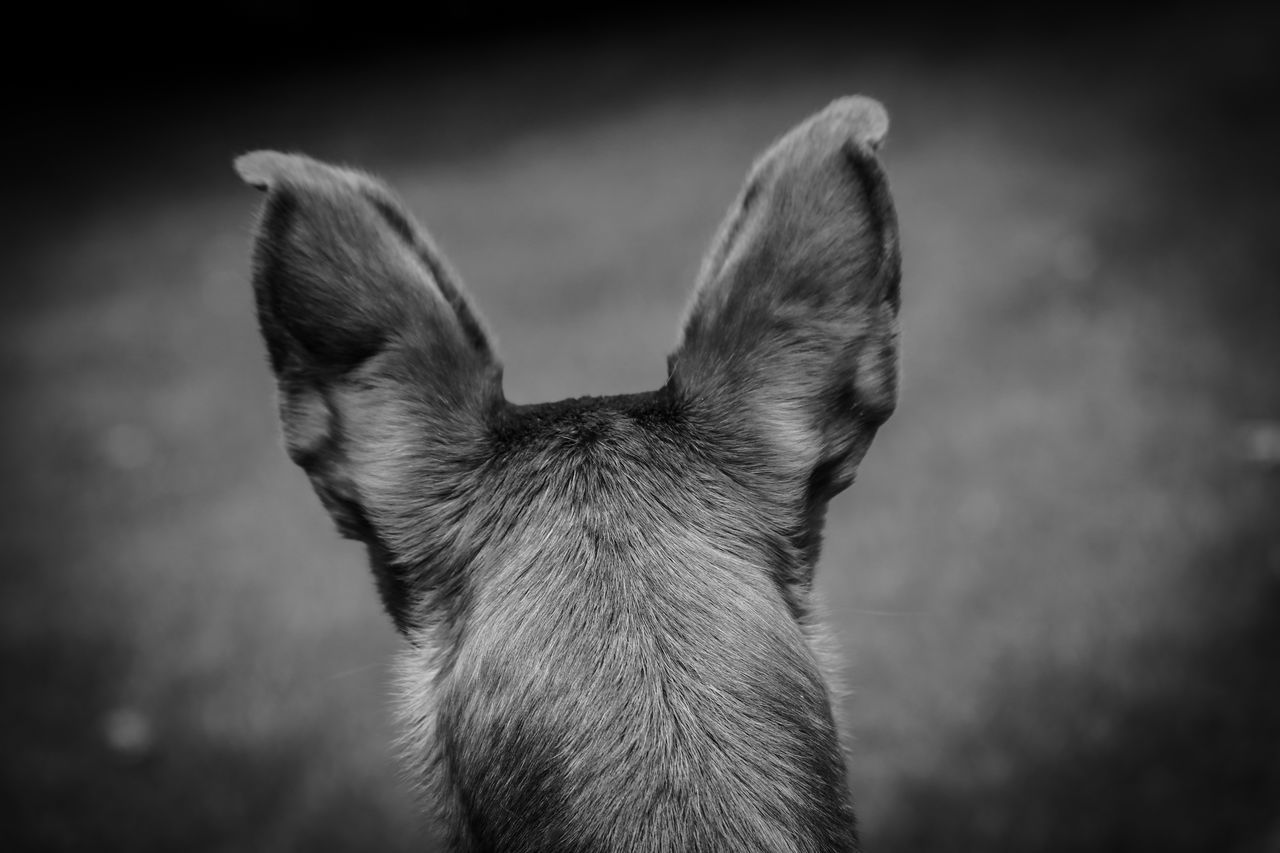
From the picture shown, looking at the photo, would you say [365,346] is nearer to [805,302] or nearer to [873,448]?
[805,302]

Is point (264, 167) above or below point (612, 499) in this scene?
above

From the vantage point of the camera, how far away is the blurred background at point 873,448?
4.29 m

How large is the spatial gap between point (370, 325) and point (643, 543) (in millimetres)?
570

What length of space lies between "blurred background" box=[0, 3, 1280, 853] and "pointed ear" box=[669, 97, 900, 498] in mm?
536

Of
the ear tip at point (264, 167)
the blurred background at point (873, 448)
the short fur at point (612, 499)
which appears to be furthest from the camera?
the blurred background at point (873, 448)

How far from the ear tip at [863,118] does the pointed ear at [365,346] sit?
0.70 meters

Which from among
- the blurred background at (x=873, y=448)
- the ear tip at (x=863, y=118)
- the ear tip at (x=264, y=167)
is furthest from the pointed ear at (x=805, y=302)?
the ear tip at (x=264, y=167)

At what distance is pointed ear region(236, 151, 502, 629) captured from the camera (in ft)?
5.70

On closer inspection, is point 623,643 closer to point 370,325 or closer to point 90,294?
point 370,325

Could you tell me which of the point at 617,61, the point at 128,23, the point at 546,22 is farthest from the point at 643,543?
the point at 128,23

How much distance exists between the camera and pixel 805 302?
1817 millimetres

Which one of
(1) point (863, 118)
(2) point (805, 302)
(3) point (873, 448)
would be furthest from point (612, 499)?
(3) point (873, 448)

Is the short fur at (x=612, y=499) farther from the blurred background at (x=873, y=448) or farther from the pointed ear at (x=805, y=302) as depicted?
the blurred background at (x=873, y=448)

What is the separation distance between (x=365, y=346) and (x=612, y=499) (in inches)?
19.0
